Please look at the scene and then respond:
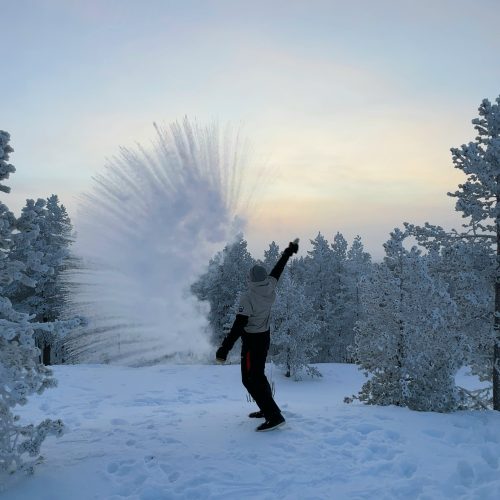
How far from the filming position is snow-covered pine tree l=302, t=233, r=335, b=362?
44.4 meters

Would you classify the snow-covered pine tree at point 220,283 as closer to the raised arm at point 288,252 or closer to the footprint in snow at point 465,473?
the raised arm at point 288,252

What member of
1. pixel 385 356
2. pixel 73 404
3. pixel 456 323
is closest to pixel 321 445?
pixel 385 356

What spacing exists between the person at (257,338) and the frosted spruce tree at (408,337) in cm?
357

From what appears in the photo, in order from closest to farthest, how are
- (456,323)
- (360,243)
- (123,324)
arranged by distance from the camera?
(456,323)
(123,324)
(360,243)

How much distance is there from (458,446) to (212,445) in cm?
361

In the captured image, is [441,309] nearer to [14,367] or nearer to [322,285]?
[14,367]

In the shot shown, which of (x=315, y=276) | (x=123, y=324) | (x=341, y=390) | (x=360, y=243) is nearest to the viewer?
(x=341, y=390)

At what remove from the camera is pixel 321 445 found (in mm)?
6848

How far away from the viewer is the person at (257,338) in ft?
23.7

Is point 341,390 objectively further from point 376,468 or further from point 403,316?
point 376,468

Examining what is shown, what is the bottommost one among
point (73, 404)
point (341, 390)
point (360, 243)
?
point (341, 390)

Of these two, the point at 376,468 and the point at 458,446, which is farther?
the point at 458,446

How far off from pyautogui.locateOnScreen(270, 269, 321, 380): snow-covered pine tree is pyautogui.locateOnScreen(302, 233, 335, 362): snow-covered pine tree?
11767 millimetres

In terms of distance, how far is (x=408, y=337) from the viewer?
32.9 ft
